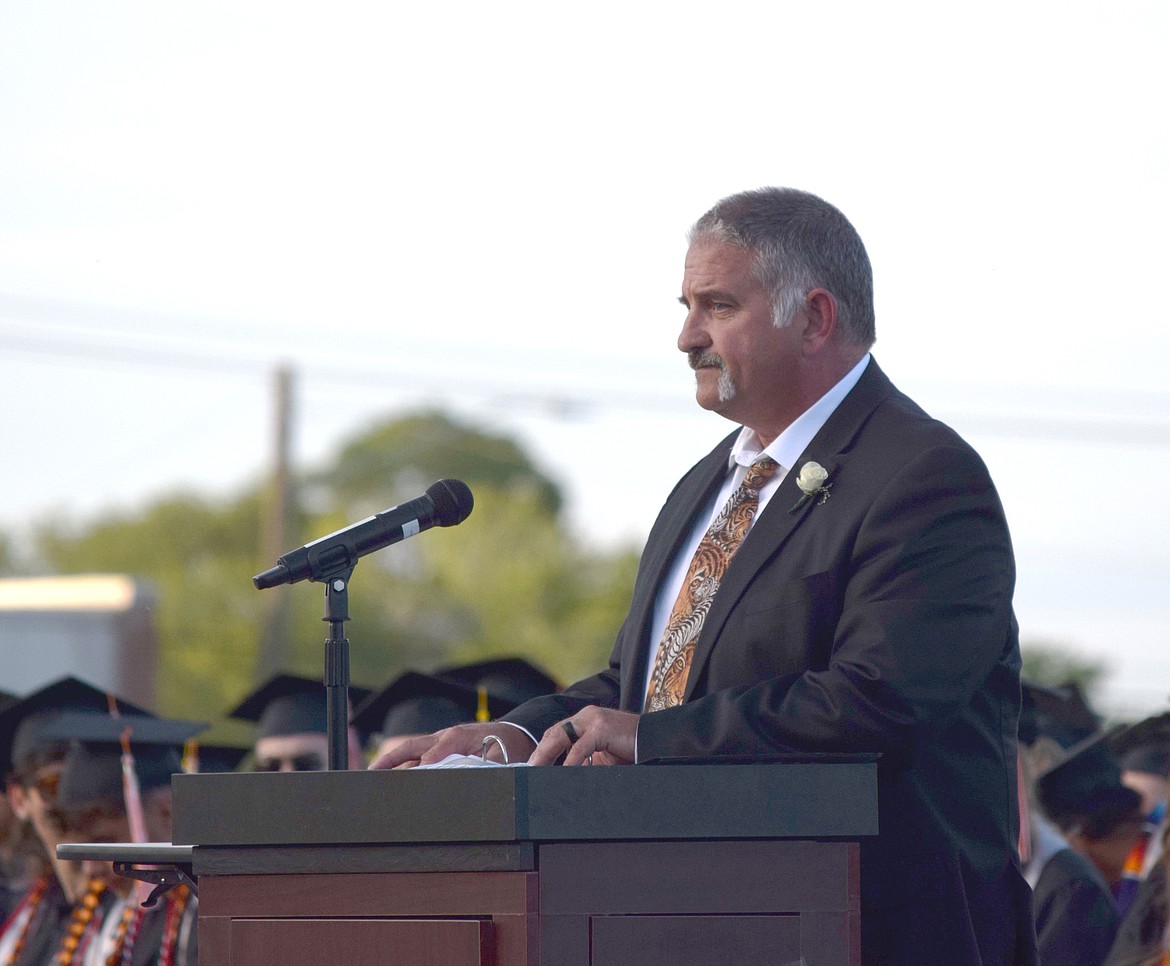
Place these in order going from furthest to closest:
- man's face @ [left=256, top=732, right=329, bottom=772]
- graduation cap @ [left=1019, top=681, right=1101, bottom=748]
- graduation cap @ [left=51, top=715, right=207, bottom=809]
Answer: man's face @ [left=256, top=732, right=329, bottom=772], graduation cap @ [left=1019, top=681, right=1101, bottom=748], graduation cap @ [left=51, top=715, right=207, bottom=809]

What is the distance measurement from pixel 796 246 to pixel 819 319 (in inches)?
5.6

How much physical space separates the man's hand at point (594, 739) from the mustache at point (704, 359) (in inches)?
31.8

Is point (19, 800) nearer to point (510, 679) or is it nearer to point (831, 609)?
point (510, 679)

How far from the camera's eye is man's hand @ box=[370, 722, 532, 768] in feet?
9.24

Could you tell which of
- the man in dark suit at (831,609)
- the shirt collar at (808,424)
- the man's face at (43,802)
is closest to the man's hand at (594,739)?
the man in dark suit at (831,609)

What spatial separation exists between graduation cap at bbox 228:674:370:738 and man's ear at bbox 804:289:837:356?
4873 millimetres

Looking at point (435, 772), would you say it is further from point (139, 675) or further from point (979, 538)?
point (139, 675)

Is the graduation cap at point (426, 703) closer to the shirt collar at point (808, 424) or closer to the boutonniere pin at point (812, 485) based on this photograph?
the shirt collar at point (808, 424)

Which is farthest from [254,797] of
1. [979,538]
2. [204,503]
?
[204,503]

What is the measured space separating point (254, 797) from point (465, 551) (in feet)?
163

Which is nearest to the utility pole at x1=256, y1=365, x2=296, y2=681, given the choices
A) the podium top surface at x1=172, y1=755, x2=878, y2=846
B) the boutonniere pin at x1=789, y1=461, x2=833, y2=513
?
the boutonniere pin at x1=789, y1=461, x2=833, y2=513

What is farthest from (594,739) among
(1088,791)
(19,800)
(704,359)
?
(1088,791)

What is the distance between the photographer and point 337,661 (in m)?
2.84

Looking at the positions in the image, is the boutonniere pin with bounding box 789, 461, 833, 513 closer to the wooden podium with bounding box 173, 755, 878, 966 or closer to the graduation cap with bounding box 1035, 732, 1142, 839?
the wooden podium with bounding box 173, 755, 878, 966
